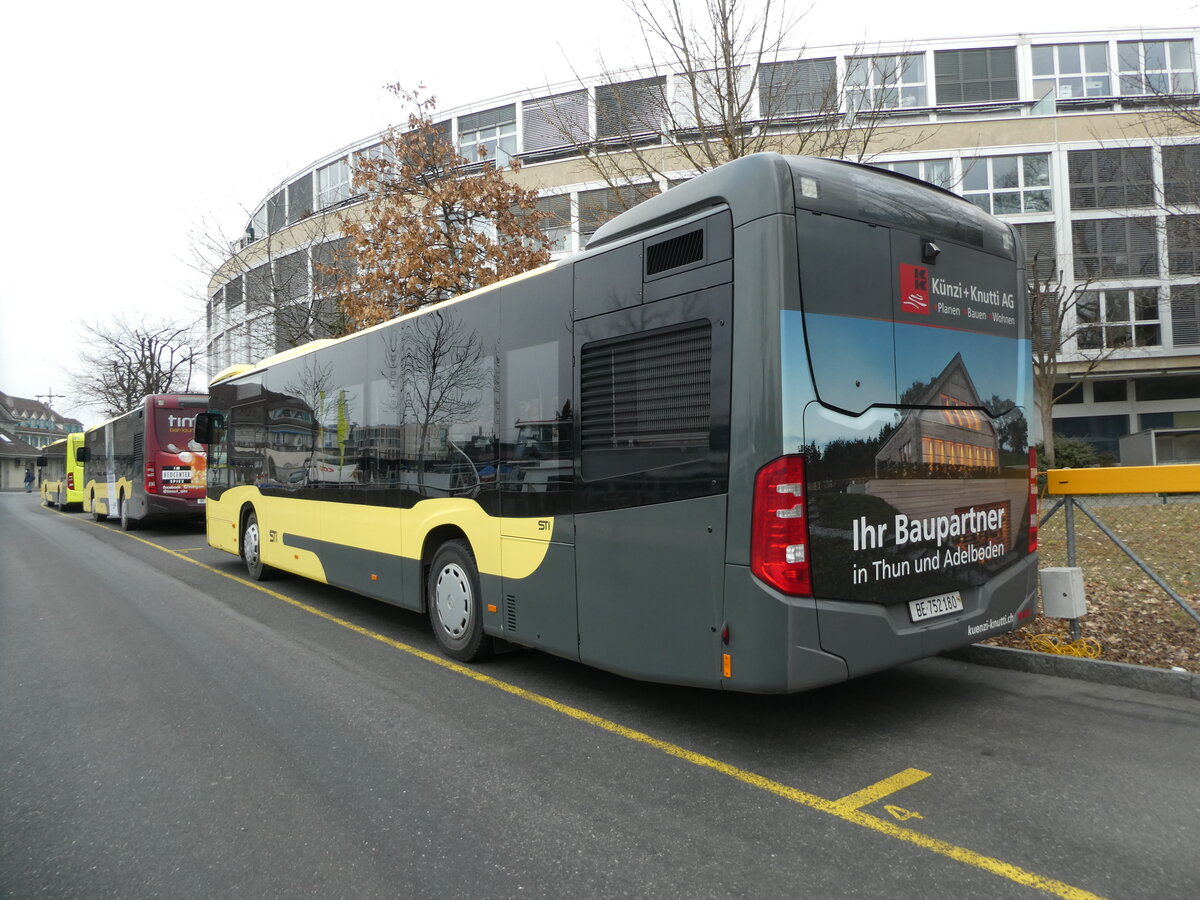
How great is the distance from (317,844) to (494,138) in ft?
103

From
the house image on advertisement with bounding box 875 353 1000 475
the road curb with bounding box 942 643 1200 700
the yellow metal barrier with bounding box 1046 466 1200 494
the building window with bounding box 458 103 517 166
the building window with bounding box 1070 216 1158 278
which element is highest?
the building window with bounding box 458 103 517 166

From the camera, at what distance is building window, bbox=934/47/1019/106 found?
2920 centimetres

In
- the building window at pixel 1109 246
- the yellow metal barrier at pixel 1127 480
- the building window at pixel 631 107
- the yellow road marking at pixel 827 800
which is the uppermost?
the building window at pixel 1109 246

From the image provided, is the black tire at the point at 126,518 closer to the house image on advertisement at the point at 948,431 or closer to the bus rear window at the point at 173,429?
the bus rear window at the point at 173,429

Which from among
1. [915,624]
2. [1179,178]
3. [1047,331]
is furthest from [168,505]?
[1047,331]

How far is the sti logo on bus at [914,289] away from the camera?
4270mm

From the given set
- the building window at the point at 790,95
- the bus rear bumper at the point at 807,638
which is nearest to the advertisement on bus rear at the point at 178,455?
the building window at the point at 790,95

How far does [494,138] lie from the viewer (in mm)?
31156

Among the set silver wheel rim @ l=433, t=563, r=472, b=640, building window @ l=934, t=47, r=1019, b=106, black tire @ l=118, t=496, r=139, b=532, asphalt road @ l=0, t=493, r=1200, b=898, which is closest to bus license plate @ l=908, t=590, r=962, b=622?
asphalt road @ l=0, t=493, r=1200, b=898

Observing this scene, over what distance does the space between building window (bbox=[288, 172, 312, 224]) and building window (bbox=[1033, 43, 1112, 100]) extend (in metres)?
26.9

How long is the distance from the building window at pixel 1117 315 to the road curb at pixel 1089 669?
78.5 feet

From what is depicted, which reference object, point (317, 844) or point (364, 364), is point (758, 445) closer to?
point (317, 844)

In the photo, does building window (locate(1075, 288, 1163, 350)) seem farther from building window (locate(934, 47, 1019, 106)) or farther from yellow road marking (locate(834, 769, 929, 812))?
yellow road marking (locate(834, 769, 929, 812))

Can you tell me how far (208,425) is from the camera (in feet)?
36.7
